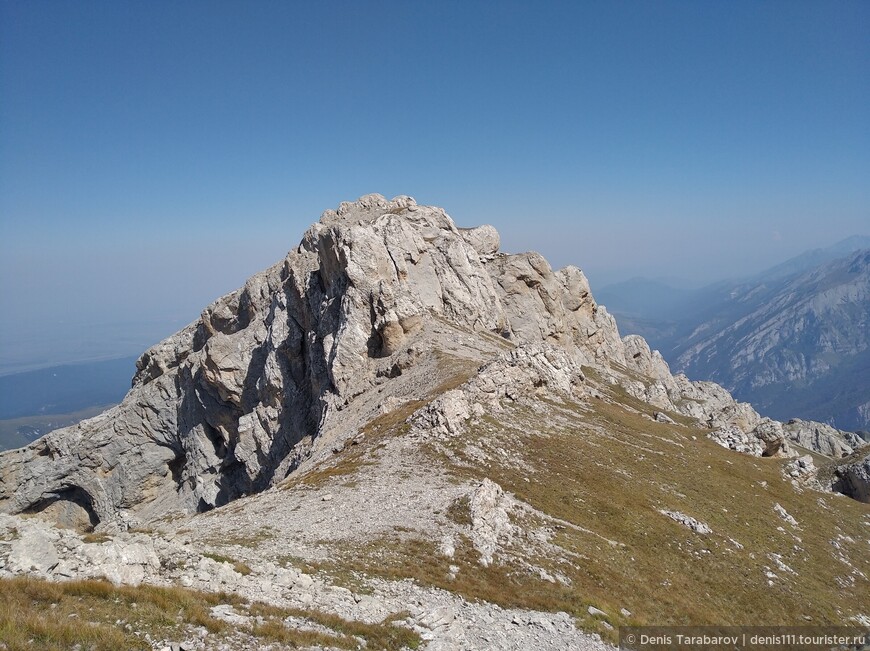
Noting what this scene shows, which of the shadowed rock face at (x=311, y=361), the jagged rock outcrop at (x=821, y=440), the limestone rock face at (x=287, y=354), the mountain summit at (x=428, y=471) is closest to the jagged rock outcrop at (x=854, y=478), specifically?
the mountain summit at (x=428, y=471)

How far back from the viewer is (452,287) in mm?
81938

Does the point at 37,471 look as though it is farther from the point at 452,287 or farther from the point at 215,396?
the point at 452,287

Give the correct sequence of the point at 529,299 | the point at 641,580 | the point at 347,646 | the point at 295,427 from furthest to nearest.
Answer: the point at 529,299
the point at 295,427
the point at 641,580
the point at 347,646

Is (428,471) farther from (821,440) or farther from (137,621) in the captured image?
(821,440)

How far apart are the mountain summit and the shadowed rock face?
1.45 feet

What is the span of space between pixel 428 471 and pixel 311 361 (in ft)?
148

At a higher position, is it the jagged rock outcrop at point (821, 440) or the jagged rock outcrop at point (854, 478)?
the jagged rock outcrop at point (854, 478)

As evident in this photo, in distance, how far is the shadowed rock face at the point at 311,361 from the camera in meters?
64.9

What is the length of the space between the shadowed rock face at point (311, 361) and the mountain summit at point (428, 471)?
0.44 metres

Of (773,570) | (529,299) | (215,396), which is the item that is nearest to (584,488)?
(773,570)

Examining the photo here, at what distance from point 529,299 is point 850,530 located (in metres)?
65.9

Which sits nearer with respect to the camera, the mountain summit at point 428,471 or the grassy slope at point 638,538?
the mountain summit at point 428,471

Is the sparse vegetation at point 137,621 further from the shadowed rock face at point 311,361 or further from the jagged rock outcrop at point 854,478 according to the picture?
the jagged rock outcrop at point 854,478

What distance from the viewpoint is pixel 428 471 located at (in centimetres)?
3291
